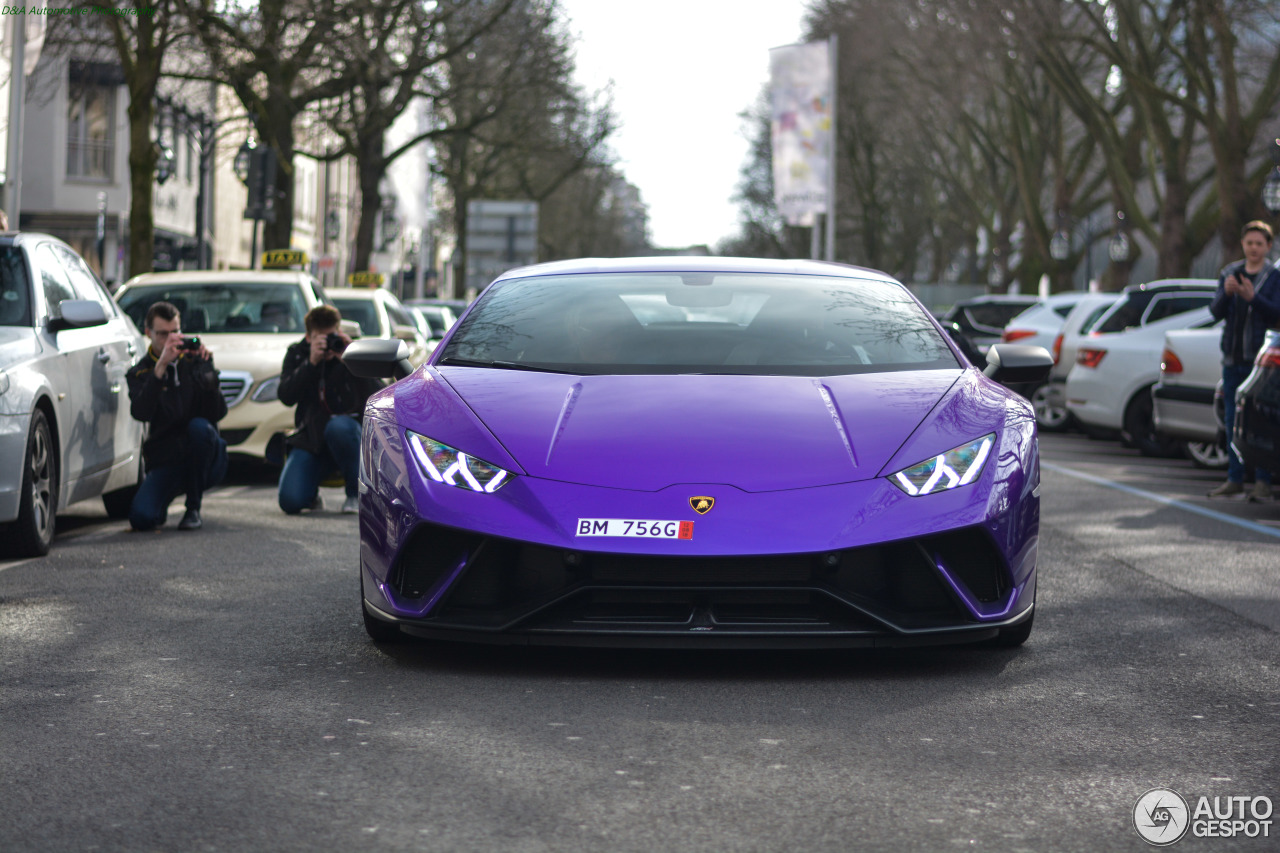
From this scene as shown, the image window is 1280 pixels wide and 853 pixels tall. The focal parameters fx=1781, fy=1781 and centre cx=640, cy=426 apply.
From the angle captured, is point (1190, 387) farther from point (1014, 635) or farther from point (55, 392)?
point (55, 392)

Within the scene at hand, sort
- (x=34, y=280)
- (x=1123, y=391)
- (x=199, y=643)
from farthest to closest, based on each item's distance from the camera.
→ (x=1123, y=391) < (x=34, y=280) < (x=199, y=643)

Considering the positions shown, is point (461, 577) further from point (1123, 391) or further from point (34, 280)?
point (1123, 391)

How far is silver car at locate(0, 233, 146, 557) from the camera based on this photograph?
8.01 meters

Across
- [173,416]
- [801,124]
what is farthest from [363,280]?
[173,416]

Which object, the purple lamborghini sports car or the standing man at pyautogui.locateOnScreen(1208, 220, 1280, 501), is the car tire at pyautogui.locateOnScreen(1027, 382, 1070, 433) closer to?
the standing man at pyautogui.locateOnScreen(1208, 220, 1280, 501)

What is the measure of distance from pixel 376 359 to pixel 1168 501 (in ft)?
23.4

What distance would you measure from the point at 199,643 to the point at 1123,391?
12.8 metres

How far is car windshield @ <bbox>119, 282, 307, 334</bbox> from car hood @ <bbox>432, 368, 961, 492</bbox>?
814 cm

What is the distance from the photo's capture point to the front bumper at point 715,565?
513 centimetres

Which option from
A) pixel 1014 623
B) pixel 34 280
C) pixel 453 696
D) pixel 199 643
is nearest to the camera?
pixel 453 696

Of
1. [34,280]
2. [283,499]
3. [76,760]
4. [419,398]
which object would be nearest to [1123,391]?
[283,499]

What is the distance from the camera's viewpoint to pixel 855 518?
203 inches

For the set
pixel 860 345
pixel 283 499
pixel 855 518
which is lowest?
pixel 283 499

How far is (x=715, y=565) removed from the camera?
5.13 meters
